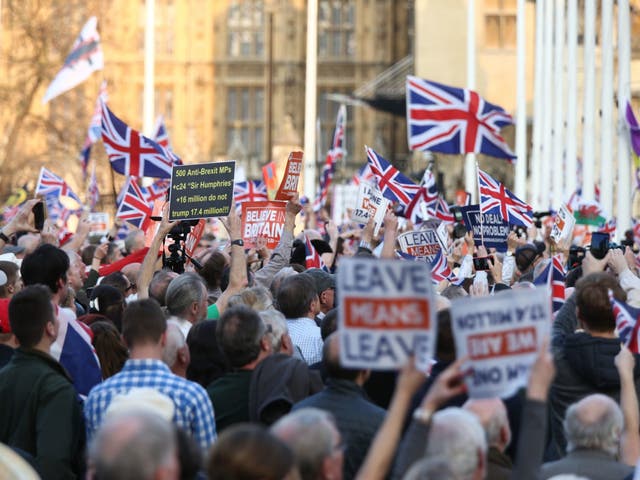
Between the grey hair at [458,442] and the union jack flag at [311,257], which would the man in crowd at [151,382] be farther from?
the union jack flag at [311,257]

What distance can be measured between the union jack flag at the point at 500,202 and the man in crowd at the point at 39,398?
8.03 m

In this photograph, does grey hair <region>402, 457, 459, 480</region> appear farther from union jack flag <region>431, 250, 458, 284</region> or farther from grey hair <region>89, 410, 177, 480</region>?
union jack flag <region>431, 250, 458, 284</region>

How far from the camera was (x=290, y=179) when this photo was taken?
11617 millimetres

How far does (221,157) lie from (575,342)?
46.5 metres

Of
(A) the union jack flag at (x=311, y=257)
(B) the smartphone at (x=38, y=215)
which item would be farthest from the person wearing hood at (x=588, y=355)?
(A) the union jack flag at (x=311, y=257)

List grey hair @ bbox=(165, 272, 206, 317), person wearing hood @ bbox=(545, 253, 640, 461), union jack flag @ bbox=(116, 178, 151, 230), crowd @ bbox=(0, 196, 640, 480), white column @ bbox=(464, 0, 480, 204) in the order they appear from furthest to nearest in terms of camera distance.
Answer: white column @ bbox=(464, 0, 480, 204) < union jack flag @ bbox=(116, 178, 151, 230) < grey hair @ bbox=(165, 272, 206, 317) < person wearing hood @ bbox=(545, 253, 640, 461) < crowd @ bbox=(0, 196, 640, 480)

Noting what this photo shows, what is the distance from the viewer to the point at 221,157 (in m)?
52.9

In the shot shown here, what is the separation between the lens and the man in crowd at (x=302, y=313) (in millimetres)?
8117

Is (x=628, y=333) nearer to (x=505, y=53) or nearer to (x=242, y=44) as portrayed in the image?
(x=505, y=53)

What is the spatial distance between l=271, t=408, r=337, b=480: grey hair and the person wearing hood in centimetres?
223

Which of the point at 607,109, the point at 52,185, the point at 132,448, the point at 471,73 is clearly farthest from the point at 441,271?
the point at 471,73

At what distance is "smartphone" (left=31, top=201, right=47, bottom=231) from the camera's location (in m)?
10.5

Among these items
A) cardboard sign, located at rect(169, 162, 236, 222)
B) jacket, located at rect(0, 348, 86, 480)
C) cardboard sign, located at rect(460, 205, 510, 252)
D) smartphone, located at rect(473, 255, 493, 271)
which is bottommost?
jacket, located at rect(0, 348, 86, 480)

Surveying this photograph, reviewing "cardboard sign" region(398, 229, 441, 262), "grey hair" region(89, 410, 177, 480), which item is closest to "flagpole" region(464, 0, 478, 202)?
"cardboard sign" region(398, 229, 441, 262)
